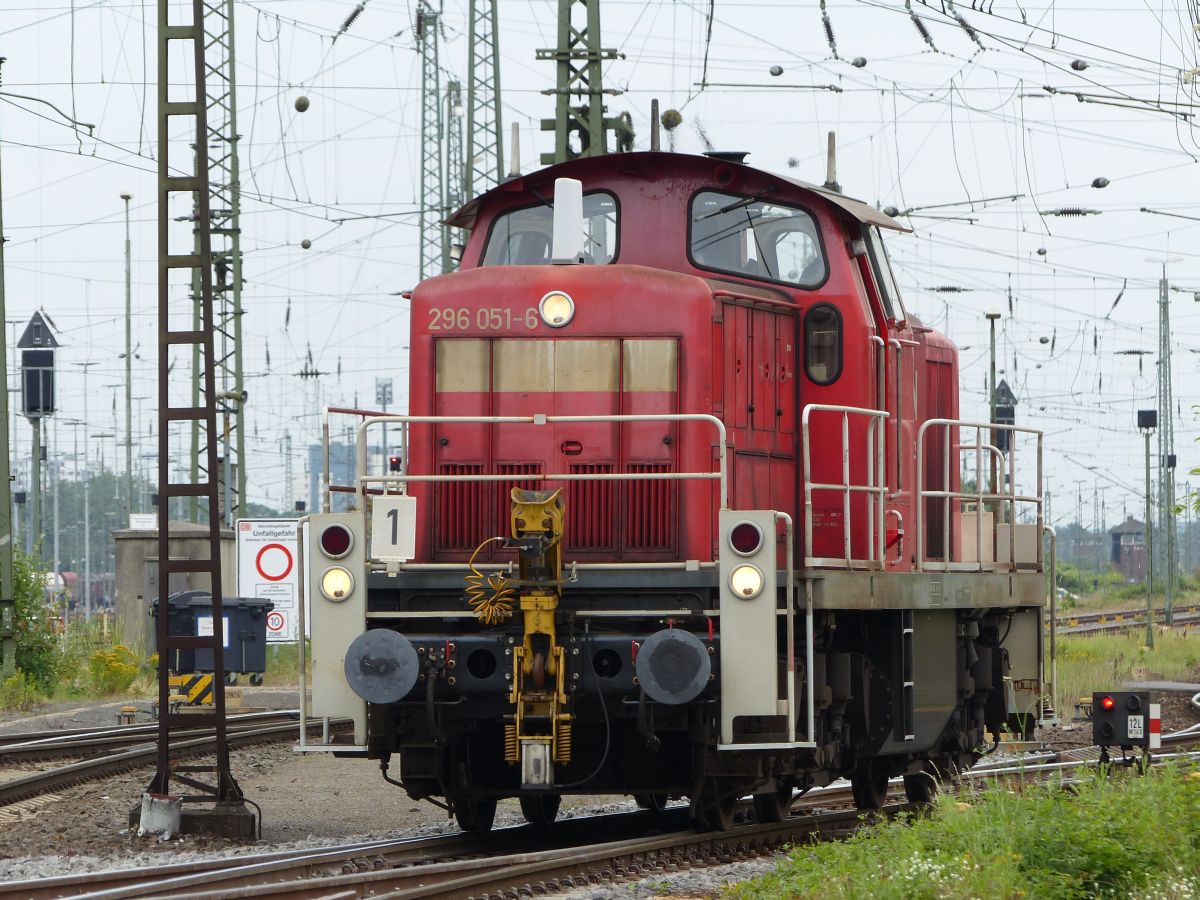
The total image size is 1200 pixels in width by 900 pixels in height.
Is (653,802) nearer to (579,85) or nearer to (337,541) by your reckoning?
(337,541)

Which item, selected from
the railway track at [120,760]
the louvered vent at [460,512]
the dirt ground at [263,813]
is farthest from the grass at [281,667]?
the louvered vent at [460,512]

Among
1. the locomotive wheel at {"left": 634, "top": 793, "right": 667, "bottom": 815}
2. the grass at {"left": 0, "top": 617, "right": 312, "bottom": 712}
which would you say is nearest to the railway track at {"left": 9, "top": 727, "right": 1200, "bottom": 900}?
the locomotive wheel at {"left": 634, "top": 793, "right": 667, "bottom": 815}

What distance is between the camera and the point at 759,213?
10953mm

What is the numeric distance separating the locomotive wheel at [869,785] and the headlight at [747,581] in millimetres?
2857

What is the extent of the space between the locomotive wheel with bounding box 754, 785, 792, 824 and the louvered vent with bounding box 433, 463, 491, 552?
238 cm

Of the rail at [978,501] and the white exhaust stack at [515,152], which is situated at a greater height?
the white exhaust stack at [515,152]

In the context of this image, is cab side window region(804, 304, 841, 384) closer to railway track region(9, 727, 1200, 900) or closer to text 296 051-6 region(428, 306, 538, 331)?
text 296 051-6 region(428, 306, 538, 331)

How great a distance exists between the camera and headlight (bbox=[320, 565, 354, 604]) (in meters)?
9.61

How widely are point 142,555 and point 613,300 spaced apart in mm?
20111

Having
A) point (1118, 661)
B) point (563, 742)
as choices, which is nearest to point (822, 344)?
point (563, 742)

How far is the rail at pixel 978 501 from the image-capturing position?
37.1ft

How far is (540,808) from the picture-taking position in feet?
36.5

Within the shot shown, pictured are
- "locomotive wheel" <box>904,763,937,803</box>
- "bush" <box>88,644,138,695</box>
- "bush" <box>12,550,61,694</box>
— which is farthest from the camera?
"bush" <box>88,644,138,695</box>

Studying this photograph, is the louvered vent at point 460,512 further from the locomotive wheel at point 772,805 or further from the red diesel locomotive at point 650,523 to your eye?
the locomotive wheel at point 772,805
